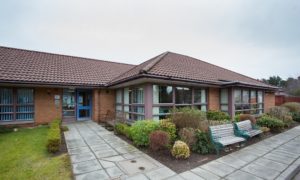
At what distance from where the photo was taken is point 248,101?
12836 millimetres

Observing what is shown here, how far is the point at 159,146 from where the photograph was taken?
565 centimetres

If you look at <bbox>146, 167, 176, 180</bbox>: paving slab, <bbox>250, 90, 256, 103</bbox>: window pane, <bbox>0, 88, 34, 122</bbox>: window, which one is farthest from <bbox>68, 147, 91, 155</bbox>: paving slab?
<bbox>250, 90, 256, 103</bbox>: window pane

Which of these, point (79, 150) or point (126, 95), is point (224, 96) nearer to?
point (126, 95)

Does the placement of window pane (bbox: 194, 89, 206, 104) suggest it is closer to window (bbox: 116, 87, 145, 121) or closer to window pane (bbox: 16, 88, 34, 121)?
window (bbox: 116, 87, 145, 121)

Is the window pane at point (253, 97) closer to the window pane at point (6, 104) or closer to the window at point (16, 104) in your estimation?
the window at point (16, 104)

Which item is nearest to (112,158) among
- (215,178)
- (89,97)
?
(215,178)

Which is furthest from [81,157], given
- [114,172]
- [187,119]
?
[187,119]

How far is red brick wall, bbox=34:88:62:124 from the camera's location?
10984 mm

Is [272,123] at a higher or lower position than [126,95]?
lower

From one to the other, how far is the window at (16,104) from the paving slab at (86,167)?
27.8 feet

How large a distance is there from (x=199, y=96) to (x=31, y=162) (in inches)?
368

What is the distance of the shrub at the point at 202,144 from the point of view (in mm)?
5845

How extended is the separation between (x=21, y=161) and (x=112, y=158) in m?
2.83

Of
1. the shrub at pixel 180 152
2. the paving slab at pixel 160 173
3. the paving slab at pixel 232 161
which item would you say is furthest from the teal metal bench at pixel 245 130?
the paving slab at pixel 160 173
